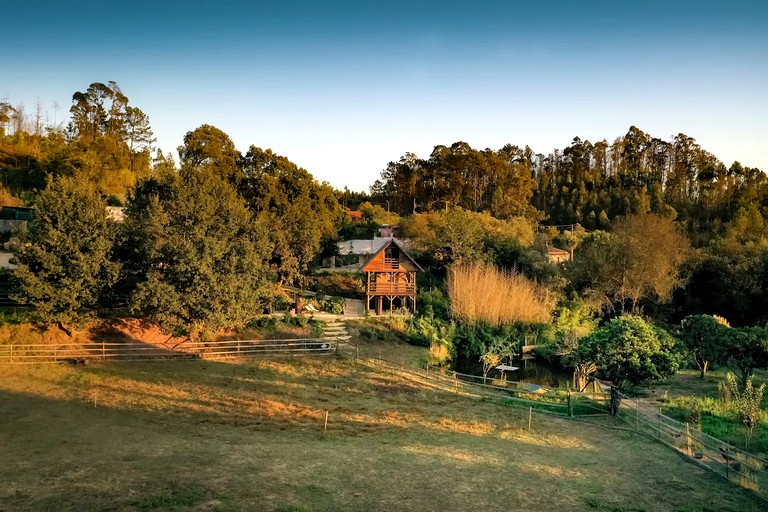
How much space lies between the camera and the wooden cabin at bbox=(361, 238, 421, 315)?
127 feet

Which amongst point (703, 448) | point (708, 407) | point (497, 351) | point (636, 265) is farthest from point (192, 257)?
point (636, 265)

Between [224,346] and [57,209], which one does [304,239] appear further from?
[57,209]

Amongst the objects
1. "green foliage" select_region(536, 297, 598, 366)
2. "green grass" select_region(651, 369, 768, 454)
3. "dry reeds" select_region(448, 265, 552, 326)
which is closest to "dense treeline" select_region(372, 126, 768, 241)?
"green foliage" select_region(536, 297, 598, 366)

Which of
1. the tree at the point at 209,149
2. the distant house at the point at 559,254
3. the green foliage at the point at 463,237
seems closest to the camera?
the green foliage at the point at 463,237

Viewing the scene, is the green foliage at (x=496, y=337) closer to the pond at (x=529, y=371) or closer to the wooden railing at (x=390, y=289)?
the pond at (x=529, y=371)

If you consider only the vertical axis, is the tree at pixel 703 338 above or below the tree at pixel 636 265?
below

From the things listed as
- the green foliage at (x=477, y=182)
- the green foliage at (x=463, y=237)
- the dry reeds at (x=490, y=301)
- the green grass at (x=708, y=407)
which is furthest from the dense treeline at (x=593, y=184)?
the green grass at (x=708, y=407)

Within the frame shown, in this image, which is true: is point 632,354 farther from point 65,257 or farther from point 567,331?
point 65,257

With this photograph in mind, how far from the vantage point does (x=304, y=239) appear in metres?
39.8

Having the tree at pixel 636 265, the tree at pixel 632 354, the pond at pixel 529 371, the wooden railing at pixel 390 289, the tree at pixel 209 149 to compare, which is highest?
the tree at pixel 209 149

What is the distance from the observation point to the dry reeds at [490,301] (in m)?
36.7

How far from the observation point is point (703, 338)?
25359mm

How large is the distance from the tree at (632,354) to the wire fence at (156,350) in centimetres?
1393

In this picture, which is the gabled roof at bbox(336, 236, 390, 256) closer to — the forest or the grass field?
the forest
